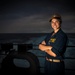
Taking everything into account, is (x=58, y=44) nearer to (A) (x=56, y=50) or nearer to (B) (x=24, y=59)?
(A) (x=56, y=50)

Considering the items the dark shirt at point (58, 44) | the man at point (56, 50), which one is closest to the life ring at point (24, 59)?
the man at point (56, 50)

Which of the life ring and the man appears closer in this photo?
the man

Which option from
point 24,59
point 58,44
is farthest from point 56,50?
point 24,59

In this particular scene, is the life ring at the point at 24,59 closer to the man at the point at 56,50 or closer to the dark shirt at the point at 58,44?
the man at the point at 56,50

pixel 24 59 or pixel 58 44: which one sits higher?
pixel 58 44

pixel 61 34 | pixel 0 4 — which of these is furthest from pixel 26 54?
pixel 0 4

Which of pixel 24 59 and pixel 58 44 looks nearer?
pixel 58 44

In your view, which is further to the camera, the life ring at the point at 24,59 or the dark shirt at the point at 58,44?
the life ring at the point at 24,59

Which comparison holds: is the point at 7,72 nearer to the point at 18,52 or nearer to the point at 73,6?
the point at 18,52

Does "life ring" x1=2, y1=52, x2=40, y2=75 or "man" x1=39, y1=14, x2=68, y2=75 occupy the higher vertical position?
"man" x1=39, y1=14, x2=68, y2=75

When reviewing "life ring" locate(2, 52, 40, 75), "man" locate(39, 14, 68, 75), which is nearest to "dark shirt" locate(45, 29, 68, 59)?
"man" locate(39, 14, 68, 75)

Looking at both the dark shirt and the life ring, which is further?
the life ring

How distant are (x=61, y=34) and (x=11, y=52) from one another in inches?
57.2

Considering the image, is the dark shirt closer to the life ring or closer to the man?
the man
